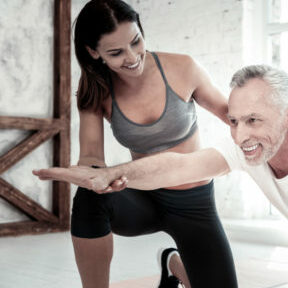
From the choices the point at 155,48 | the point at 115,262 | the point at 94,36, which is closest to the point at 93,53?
the point at 94,36

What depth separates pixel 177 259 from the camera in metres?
2.57

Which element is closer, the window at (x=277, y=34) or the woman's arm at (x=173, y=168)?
the woman's arm at (x=173, y=168)

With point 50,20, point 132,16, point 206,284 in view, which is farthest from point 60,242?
point 132,16

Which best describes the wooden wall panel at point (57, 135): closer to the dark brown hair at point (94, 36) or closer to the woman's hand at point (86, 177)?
the dark brown hair at point (94, 36)

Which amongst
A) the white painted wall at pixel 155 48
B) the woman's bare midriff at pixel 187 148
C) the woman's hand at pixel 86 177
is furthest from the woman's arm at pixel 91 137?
the white painted wall at pixel 155 48

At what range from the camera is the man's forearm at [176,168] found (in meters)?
1.93

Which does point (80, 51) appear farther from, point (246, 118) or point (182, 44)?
point (182, 44)

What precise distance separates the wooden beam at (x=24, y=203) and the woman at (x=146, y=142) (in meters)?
3.15

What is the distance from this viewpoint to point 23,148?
5.12m

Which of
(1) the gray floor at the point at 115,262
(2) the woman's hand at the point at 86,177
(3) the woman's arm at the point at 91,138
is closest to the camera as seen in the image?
(2) the woman's hand at the point at 86,177

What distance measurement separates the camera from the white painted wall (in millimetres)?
5008

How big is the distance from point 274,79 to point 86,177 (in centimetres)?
67

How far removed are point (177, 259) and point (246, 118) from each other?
1059 mm

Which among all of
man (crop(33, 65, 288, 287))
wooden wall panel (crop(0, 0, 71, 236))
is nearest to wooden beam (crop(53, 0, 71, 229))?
wooden wall panel (crop(0, 0, 71, 236))
